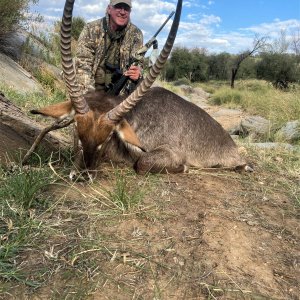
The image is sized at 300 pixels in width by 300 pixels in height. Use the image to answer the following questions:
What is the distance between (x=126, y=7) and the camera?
699 cm

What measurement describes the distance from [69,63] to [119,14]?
3.28 meters

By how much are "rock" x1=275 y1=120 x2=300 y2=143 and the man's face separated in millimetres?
4310

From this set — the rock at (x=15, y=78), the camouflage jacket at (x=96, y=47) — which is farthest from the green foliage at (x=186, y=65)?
the camouflage jacket at (x=96, y=47)

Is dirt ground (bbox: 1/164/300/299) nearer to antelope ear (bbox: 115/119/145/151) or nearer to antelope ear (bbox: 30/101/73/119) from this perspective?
antelope ear (bbox: 115/119/145/151)

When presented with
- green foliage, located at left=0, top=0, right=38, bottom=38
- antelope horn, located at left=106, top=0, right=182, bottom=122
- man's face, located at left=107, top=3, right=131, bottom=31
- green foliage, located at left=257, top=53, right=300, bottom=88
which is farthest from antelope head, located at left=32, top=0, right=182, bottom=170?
green foliage, located at left=257, top=53, right=300, bottom=88

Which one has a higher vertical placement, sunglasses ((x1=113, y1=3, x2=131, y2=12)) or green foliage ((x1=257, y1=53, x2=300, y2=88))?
Result: sunglasses ((x1=113, y1=3, x2=131, y2=12))

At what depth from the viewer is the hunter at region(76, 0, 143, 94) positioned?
6.96m

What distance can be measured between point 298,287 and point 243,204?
1470 millimetres

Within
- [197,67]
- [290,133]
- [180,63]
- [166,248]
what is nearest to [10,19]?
[290,133]

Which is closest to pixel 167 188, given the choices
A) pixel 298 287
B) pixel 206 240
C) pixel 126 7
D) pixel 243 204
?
pixel 243 204

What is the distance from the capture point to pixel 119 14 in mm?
7008

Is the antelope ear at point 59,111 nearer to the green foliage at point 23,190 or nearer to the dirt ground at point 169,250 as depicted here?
the dirt ground at point 169,250

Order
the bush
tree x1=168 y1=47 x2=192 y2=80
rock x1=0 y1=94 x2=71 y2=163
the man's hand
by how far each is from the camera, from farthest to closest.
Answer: tree x1=168 y1=47 x2=192 y2=80 → the bush → the man's hand → rock x1=0 y1=94 x2=71 y2=163

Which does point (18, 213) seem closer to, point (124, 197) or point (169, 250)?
point (124, 197)
